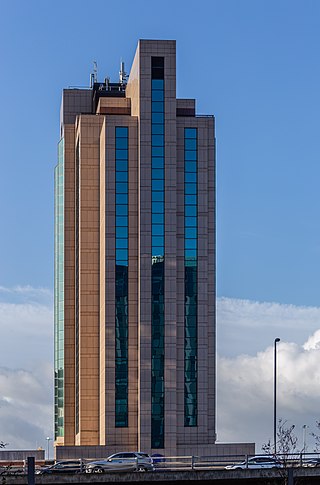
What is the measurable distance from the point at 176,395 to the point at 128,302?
31.2ft

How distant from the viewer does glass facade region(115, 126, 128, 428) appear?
120 metres

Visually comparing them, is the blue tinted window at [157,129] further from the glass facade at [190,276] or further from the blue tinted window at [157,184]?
the blue tinted window at [157,184]

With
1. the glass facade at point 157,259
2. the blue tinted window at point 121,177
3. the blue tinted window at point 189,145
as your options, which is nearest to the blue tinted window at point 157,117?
the glass facade at point 157,259

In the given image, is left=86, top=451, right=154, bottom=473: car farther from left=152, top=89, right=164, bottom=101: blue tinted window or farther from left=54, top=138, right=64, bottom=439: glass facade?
left=54, top=138, right=64, bottom=439: glass facade

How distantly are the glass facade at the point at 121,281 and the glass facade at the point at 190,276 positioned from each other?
554 centimetres

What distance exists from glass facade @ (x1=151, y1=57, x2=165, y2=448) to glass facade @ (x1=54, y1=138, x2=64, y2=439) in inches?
749

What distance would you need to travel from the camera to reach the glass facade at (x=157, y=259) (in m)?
120

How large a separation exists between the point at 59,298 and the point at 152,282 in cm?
2131

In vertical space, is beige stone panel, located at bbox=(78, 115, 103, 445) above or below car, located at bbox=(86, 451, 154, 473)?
above

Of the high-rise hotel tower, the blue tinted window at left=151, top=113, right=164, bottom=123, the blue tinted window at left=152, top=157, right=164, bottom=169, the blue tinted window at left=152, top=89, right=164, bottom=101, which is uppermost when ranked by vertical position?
the blue tinted window at left=152, top=89, right=164, bottom=101

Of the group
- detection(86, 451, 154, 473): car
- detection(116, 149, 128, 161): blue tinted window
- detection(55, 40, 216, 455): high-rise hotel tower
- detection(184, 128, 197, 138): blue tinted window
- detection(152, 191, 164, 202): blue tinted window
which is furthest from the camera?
detection(184, 128, 197, 138): blue tinted window

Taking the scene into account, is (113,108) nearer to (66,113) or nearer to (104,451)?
(66,113)

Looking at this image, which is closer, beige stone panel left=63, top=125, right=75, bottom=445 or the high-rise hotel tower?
the high-rise hotel tower

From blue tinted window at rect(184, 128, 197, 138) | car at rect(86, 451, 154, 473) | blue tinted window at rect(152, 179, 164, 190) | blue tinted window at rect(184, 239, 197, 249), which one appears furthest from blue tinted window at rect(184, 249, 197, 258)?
car at rect(86, 451, 154, 473)
